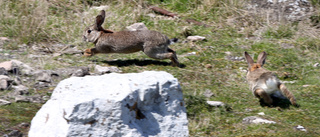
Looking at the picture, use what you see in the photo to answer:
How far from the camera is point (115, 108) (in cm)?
342

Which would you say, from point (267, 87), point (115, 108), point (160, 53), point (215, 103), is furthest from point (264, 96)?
point (115, 108)

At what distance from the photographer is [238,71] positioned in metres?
7.16

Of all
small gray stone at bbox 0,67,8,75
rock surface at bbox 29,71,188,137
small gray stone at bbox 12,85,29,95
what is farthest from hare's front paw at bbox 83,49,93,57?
rock surface at bbox 29,71,188,137

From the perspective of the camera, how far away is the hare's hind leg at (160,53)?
6.86 metres

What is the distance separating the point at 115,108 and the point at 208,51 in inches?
187

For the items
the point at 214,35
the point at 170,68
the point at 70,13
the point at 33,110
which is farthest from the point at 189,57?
the point at 33,110

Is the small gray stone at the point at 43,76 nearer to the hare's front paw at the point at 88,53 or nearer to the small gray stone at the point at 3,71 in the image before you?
the small gray stone at the point at 3,71

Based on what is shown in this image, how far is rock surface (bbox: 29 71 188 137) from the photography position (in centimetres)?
340

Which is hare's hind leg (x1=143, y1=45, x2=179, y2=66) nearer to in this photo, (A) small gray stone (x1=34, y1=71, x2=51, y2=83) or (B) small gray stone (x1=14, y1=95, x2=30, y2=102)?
(A) small gray stone (x1=34, y1=71, x2=51, y2=83)

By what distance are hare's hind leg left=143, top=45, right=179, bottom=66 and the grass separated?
0.15m

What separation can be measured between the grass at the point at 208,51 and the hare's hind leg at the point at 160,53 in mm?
153

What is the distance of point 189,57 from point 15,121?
12.7 feet

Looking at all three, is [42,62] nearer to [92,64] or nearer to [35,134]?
[92,64]

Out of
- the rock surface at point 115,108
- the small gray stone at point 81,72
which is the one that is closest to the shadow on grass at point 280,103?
the rock surface at point 115,108
